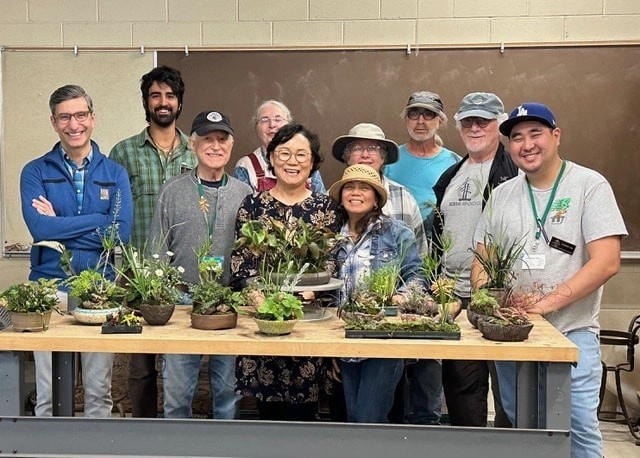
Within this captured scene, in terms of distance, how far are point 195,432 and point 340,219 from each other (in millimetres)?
1051

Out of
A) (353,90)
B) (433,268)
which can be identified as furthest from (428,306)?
(353,90)

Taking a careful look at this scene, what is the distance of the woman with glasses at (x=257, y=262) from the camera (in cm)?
297

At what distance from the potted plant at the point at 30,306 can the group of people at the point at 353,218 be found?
620mm

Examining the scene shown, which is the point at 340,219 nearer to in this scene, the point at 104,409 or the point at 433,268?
the point at 433,268

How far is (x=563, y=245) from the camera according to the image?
271 cm

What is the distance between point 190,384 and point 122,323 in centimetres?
74

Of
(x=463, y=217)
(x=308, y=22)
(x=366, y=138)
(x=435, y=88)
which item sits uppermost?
(x=308, y=22)

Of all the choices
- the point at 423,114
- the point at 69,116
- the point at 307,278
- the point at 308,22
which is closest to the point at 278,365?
the point at 307,278

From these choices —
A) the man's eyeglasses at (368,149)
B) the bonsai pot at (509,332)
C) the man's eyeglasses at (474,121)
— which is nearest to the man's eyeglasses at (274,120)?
the man's eyeglasses at (368,149)

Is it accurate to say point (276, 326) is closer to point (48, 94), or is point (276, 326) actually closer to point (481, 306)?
point (481, 306)

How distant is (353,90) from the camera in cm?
451

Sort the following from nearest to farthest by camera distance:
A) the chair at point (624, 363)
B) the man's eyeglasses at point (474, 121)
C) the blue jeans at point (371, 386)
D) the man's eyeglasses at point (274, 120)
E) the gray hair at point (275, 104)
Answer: the blue jeans at point (371, 386) → the man's eyeglasses at point (474, 121) → the chair at point (624, 363) → the man's eyeglasses at point (274, 120) → the gray hair at point (275, 104)

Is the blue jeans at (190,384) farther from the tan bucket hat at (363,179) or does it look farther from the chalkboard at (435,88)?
the chalkboard at (435,88)

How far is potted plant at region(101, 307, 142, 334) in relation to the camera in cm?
250
